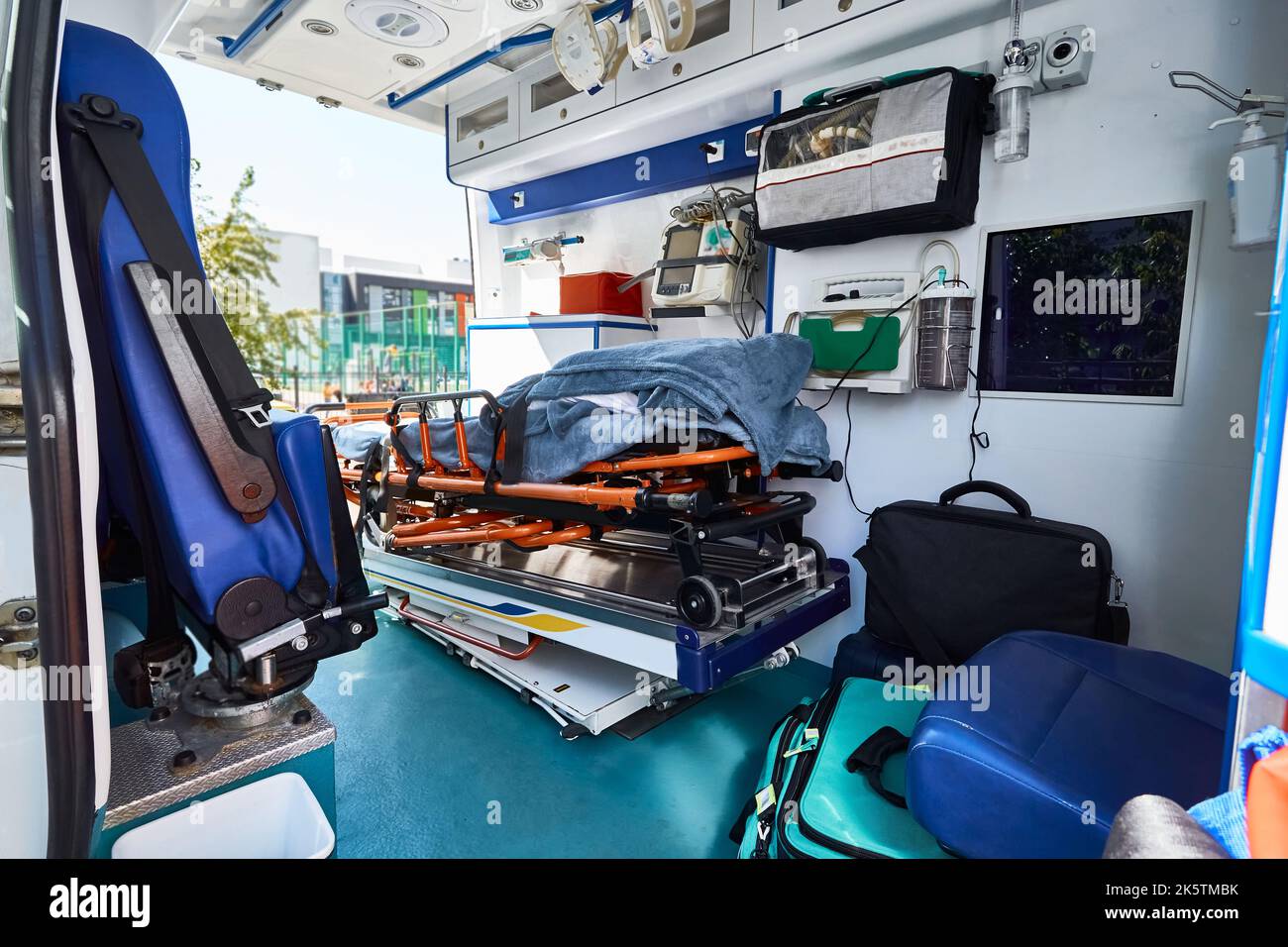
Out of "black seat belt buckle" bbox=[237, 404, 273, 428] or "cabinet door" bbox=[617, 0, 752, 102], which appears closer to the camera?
"black seat belt buckle" bbox=[237, 404, 273, 428]

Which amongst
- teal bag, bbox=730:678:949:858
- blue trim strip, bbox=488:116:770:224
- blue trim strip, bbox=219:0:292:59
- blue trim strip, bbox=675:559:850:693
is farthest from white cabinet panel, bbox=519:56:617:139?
teal bag, bbox=730:678:949:858

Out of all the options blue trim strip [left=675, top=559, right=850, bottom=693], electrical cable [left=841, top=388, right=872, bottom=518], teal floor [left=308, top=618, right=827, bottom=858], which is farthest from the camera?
electrical cable [left=841, top=388, right=872, bottom=518]

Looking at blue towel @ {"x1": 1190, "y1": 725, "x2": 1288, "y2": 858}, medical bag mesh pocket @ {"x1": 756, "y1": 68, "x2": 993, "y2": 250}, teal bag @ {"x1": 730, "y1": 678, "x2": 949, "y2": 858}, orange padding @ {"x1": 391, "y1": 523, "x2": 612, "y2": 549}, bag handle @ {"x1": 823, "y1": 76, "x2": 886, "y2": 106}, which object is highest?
bag handle @ {"x1": 823, "y1": 76, "x2": 886, "y2": 106}

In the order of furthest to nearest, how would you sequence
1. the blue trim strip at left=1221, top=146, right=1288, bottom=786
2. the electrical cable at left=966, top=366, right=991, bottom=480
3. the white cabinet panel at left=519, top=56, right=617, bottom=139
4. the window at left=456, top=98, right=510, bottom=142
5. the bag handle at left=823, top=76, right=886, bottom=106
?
the window at left=456, top=98, right=510, bottom=142 → the white cabinet panel at left=519, top=56, right=617, bottom=139 → the electrical cable at left=966, top=366, right=991, bottom=480 → the bag handle at left=823, top=76, right=886, bottom=106 → the blue trim strip at left=1221, top=146, right=1288, bottom=786

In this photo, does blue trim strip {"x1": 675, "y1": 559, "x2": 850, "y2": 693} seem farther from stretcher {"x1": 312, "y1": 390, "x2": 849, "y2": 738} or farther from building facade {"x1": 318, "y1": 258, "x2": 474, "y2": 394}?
building facade {"x1": 318, "y1": 258, "x2": 474, "y2": 394}

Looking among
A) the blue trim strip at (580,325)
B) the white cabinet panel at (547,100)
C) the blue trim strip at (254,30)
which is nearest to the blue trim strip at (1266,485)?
the blue trim strip at (580,325)

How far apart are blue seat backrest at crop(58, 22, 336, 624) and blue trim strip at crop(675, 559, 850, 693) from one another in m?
1.23

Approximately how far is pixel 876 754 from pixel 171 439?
1997mm

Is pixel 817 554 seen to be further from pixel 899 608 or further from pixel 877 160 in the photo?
pixel 877 160

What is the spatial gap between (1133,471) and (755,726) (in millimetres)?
1713

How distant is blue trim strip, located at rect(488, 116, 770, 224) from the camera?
3.50 metres

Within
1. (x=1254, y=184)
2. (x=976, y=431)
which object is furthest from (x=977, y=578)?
(x=1254, y=184)

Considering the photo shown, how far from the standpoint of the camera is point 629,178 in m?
4.12

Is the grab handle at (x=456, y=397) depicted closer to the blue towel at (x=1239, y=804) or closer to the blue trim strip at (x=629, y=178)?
the blue trim strip at (x=629, y=178)
